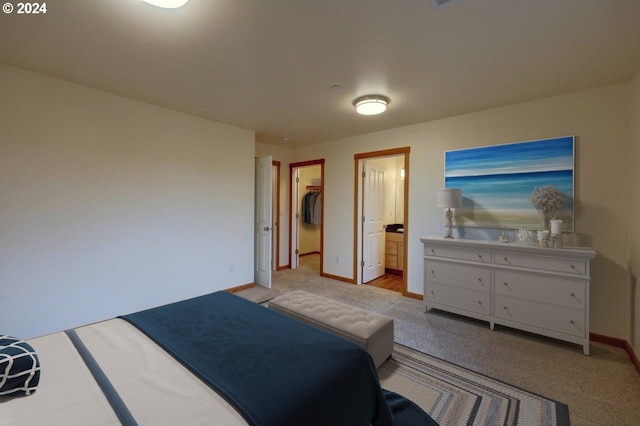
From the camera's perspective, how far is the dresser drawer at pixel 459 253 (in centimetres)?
293

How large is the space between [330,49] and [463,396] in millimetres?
2666

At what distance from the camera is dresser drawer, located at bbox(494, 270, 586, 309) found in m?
2.45

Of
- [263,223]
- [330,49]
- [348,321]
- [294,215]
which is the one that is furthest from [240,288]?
[330,49]

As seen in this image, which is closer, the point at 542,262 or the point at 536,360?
the point at 536,360

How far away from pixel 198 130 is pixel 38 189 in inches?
68.1

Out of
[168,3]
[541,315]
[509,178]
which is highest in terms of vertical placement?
[168,3]

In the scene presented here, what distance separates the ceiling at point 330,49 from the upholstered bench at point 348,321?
82.6 inches

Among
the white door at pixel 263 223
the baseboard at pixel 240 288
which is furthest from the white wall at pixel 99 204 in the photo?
the white door at pixel 263 223

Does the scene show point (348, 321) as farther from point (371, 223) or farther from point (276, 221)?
point (276, 221)

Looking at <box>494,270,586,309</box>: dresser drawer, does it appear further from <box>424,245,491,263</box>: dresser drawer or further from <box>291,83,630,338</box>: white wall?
<box>291,83,630,338</box>: white wall

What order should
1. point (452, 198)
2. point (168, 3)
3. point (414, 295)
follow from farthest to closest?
1. point (414, 295)
2. point (452, 198)
3. point (168, 3)

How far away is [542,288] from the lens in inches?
102

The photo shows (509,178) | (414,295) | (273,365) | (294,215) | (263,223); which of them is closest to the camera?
(273,365)

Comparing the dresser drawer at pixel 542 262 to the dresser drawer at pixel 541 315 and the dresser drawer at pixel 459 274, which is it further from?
the dresser drawer at pixel 541 315
